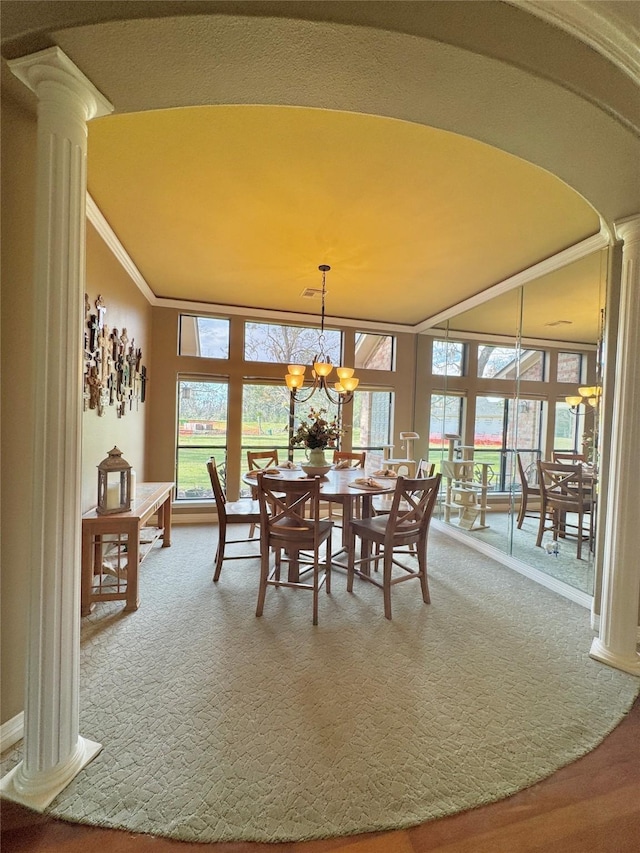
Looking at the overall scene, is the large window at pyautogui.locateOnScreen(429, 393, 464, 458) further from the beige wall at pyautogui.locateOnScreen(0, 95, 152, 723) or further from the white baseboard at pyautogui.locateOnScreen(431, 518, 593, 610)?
the beige wall at pyautogui.locateOnScreen(0, 95, 152, 723)

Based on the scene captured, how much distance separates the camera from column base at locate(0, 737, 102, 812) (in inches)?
53.2

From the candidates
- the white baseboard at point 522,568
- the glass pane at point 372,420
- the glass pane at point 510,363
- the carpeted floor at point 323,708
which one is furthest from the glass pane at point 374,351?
the carpeted floor at point 323,708

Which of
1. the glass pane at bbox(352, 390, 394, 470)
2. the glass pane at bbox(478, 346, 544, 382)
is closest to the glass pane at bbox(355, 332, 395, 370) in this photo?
the glass pane at bbox(352, 390, 394, 470)

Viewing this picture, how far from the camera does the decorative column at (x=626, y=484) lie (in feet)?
7.13

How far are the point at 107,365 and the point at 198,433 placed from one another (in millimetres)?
2088

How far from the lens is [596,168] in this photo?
1849 mm

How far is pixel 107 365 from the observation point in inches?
123

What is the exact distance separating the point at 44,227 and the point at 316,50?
114 cm

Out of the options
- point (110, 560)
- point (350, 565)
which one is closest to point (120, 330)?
point (110, 560)

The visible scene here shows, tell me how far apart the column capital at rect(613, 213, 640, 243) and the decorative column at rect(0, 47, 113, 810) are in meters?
2.72

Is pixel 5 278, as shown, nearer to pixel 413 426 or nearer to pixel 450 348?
pixel 450 348

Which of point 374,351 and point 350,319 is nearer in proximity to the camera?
point 350,319

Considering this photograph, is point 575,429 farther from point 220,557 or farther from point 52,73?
point 52,73

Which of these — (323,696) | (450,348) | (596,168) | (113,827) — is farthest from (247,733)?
(450,348)
